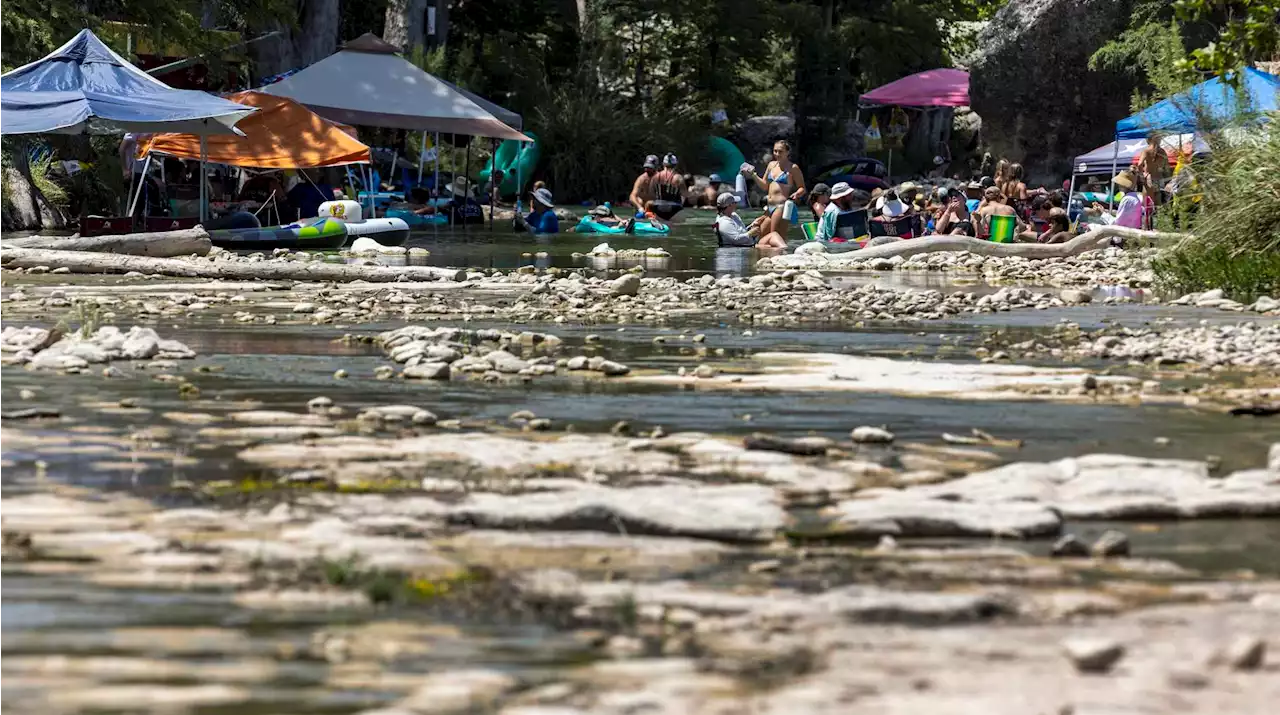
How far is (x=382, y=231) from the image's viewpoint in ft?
87.7

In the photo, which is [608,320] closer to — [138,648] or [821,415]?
[821,415]

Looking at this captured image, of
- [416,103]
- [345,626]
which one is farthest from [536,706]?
[416,103]

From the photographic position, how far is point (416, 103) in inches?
1284

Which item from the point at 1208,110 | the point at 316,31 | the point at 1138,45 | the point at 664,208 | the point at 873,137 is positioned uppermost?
the point at 1138,45

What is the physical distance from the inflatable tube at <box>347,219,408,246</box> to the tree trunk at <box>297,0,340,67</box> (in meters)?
16.5

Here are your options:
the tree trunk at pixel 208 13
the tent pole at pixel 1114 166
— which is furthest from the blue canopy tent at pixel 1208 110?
the tree trunk at pixel 208 13

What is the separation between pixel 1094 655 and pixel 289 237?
844 inches

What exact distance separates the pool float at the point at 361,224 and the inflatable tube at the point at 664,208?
20.4ft

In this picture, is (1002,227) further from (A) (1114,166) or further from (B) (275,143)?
(B) (275,143)

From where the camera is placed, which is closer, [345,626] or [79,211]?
[345,626]

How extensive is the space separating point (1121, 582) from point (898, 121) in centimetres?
5460

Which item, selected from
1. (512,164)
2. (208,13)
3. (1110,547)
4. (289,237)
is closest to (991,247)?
(289,237)

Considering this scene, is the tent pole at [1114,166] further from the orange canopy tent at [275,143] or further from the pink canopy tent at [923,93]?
the pink canopy tent at [923,93]

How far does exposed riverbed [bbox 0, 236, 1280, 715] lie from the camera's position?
4.32 meters
